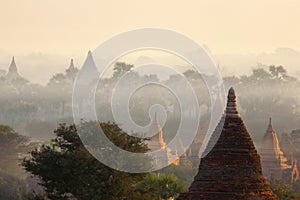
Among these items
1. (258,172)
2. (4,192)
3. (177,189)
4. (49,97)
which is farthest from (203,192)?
(49,97)

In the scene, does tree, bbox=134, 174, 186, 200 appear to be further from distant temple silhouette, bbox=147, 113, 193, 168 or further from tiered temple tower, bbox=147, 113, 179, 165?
tiered temple tower, bbox=147, 113, 179, 165

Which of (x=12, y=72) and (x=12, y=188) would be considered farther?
(x=12, y=72)

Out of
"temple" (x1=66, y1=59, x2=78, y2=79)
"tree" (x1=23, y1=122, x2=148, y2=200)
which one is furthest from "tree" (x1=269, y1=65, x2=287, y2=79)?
"tree" (x1=23, y1=122, x2=148, y2=200)

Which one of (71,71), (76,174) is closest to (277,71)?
(71,71)

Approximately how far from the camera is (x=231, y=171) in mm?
31516

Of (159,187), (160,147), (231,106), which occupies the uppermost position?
(160,147)

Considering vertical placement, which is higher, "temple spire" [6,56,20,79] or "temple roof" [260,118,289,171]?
"temple spire" [6,56,20,79]

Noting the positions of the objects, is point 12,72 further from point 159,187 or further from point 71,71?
point 159,187

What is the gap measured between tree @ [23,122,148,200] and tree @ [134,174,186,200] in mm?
633

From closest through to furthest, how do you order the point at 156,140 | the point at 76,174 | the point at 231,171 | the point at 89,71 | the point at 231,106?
the point at 231,171, the point at 231,106, the point at 76,174, the point at 156,140, the point at 89,71

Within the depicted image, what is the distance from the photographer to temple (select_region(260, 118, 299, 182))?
82500 millimetres

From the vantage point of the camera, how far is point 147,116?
389 ft

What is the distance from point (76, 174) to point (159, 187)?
731 centimetres

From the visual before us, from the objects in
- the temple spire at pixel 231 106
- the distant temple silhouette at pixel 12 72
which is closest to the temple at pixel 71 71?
the distant temple silhouette at pixel 12 72
